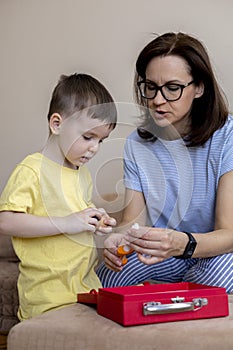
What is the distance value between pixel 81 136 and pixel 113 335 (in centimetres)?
50

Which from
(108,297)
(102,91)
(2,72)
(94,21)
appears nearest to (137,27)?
(94,21)

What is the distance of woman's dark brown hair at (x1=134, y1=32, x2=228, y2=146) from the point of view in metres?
1.74

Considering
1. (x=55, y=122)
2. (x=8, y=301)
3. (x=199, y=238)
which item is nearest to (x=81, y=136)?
(x=55, y=122)

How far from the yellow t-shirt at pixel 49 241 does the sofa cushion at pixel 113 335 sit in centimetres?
28

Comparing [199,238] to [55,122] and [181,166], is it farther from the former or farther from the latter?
[55,122]

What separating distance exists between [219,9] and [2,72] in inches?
43.2

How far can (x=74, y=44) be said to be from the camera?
284 cm

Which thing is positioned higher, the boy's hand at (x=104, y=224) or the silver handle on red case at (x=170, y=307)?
the boy's hand at (x=104, y=224)

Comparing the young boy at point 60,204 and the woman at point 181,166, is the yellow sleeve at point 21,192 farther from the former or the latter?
the woman at point 181,166

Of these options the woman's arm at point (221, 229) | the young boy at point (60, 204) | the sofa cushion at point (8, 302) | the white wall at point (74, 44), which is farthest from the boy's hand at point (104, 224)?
the white wall at point (74, 44)

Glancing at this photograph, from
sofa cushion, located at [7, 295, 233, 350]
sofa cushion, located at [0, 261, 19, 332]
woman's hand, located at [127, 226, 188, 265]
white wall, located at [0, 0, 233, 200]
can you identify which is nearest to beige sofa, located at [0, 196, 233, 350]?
sofa cushion, located at [7, 295, 233, 350]

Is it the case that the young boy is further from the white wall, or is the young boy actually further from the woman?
the white wall

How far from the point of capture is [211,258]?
67.8 inches

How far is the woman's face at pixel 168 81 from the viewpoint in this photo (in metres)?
1.70
